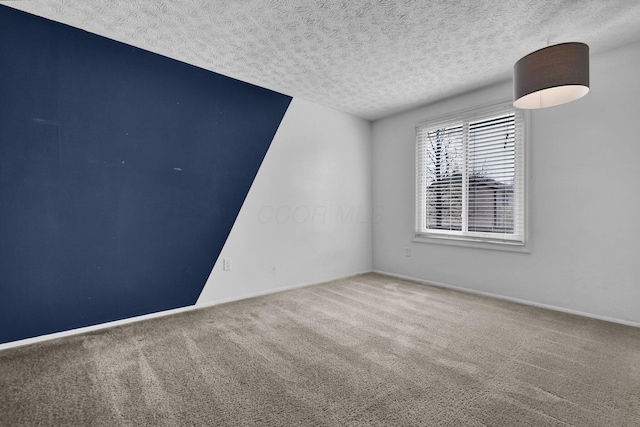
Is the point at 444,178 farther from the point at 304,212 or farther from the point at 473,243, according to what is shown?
the point at 304,212

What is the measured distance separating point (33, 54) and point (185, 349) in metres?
2.65

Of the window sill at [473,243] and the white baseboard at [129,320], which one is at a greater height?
the window sill at [473,243]

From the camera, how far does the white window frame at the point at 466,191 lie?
3271mm

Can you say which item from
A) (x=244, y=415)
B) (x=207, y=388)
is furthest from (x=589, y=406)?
(x=207, y=388)

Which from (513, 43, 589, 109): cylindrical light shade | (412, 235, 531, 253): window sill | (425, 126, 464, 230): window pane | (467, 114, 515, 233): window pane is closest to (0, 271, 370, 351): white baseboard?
(412, 235, 531, 253): window sill

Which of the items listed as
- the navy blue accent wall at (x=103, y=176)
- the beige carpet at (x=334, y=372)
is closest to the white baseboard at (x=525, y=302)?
the beige carpet at (x=334, y=372)

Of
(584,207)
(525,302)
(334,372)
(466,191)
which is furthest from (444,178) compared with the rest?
(334,372)

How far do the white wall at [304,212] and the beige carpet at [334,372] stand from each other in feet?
2.36

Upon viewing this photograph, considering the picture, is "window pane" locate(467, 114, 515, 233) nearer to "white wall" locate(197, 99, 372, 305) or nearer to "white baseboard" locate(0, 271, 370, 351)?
"white wall" locate(197, 99, 372, 305)

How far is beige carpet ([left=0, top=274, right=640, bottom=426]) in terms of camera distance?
4.99ft

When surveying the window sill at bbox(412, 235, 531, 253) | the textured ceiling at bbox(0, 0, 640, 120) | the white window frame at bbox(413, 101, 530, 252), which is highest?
the textured ceiling at bbox(0, 0, 640, 120)

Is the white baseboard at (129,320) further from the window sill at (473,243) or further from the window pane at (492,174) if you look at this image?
the window pane at (492,174)

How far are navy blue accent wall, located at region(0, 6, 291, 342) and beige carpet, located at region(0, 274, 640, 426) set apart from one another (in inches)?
14.2

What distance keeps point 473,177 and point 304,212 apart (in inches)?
90.6
